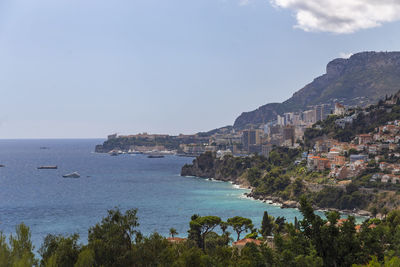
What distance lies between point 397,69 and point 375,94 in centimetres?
1656

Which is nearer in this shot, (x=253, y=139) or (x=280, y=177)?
(x=280, y=177)

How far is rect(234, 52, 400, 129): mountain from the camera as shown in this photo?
486 ft

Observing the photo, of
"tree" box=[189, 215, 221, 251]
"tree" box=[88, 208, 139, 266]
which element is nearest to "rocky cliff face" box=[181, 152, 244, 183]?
"tree" box=[189, 215, 221, 251]

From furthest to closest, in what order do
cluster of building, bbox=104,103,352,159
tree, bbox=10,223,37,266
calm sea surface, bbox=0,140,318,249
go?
cluster of building, bbox=104,103,352,159 → calm sea surface, bbox=0,140,318,249 → tree, bbox=10,223,37,266

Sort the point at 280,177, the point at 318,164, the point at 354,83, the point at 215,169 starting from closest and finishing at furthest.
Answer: the point at 280,177, the point at 318,164, the point at 215,169, the point at 354,83

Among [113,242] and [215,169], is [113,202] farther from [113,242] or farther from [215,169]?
[113,242]

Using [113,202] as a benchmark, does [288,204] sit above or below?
above

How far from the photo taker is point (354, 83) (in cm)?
16388

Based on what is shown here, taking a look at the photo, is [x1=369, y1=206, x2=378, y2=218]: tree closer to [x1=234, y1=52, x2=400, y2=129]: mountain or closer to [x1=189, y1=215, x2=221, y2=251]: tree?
[x1=189, y1=215, x2=221, y2=251]: tree

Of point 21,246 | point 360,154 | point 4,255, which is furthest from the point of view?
point 360,154

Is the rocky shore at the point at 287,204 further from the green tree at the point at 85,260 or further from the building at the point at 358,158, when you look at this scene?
the green tree at the point at 85,260

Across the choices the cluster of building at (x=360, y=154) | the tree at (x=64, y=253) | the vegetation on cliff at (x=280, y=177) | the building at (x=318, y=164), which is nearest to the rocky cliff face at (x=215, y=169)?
the vegetation on cliff at (x=280, y=177)

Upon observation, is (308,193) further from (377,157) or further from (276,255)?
(276,255)

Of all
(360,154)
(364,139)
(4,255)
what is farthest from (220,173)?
(4,255)
